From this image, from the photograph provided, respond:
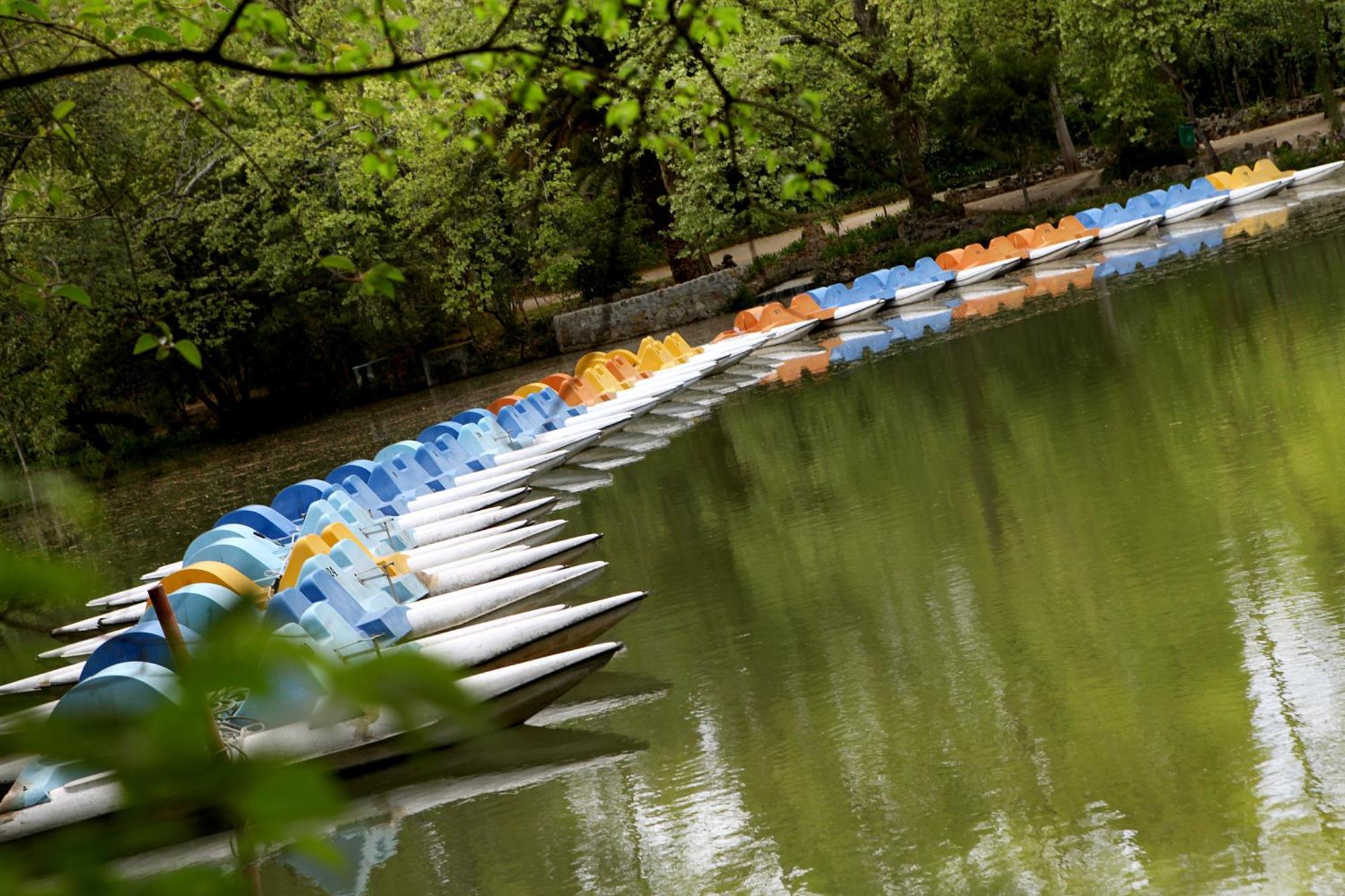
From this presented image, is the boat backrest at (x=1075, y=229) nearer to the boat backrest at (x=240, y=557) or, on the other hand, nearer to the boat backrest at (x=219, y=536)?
the boat backrest at (x=219, y=536)

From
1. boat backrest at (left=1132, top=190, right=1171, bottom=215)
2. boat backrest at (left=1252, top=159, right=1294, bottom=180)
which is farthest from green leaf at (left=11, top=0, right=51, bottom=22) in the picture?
boat backrest at (left=1252, top=159, right=1294, bottom=180)

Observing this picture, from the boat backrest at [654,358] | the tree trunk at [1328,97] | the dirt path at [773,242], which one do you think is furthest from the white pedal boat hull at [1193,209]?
the dirt path at [773,242]

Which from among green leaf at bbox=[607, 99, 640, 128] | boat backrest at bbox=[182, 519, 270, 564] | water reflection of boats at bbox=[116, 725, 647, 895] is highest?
green leaf at bbox=[607, 99, 640, 128]

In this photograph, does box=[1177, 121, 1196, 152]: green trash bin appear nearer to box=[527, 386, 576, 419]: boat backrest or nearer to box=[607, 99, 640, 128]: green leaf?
box=[527, 386, 576, 419]: boat backrest

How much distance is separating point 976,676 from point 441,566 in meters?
5.49

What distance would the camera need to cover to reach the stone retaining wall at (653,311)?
3412 cm

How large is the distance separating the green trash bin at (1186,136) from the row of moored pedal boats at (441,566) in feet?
19.3

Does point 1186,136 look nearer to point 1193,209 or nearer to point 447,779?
point 1193,209

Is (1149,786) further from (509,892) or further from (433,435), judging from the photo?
(433,435)

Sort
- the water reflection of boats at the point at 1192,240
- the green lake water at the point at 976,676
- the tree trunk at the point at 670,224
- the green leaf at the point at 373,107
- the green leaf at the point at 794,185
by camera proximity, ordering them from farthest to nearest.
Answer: the tree trunk at the point at 670,224 → the water reflection of boats at the point at 1192,240 → the green lake water at the point at 976,676 → the green leaf at the point at 794,185 → the green leaf at the point at 373,107

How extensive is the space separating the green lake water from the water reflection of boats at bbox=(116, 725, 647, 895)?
3 centimetres

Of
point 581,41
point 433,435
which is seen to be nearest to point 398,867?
point 433,435

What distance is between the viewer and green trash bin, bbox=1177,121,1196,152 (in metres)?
32.3

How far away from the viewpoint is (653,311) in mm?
34438
